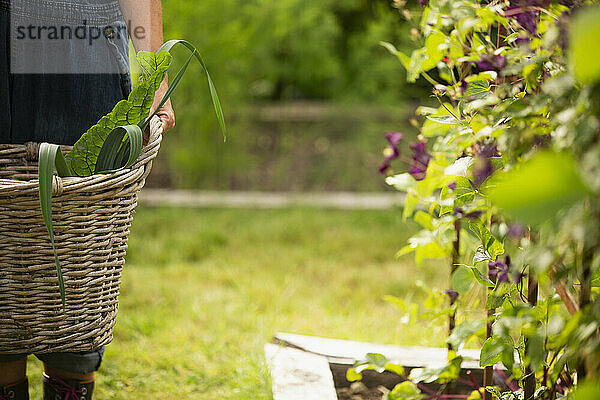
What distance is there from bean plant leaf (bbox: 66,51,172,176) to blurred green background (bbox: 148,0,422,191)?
249cm

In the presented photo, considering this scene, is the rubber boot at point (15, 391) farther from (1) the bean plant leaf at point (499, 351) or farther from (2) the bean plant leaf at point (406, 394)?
(1) the bean plant leaf at point (499, 351)

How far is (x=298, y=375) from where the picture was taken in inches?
58.3

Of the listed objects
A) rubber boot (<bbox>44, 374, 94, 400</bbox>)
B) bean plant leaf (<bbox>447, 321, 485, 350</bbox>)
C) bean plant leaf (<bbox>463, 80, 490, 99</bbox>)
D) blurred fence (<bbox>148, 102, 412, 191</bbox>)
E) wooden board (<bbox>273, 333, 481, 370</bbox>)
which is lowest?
blurred fence (<bbox>148, 102, 412, 191</bbox>)

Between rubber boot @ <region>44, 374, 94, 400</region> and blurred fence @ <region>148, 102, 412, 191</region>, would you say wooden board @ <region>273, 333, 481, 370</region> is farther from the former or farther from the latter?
blurred fence @ <region>148, 102, 412, 191</region>

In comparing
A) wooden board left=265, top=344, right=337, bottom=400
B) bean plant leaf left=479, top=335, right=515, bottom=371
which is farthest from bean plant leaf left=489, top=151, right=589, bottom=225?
wooden board left=265, top=344, right=337, bottom=400

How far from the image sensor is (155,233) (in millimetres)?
3137

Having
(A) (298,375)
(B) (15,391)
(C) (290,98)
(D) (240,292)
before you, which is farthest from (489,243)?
(C) (290,98)

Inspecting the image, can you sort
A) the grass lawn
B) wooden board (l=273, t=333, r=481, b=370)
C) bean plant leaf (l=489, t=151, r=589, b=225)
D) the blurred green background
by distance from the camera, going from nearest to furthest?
1. bean plant leaf (l=489, t=151, r=589, b=225)
2. wooden board (l=273, t=333, r=481, b=370)
3. the grass lawn
4. the blurred green background

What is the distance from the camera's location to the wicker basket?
991mm

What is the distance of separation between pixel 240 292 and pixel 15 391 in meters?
1.15

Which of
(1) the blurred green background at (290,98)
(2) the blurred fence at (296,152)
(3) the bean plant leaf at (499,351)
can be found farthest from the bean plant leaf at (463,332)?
(2) the blurred fence at (296,152)

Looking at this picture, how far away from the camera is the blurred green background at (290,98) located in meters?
3.61

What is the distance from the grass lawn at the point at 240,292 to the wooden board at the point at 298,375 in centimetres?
6

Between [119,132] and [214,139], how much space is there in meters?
2.71
